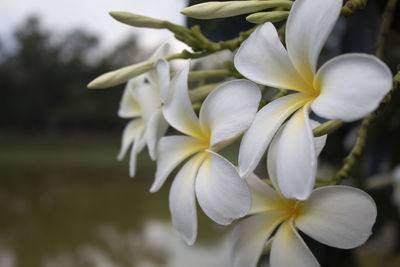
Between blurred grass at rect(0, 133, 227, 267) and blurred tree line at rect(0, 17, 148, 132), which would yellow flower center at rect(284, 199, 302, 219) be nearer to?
blurred grass at rect(0, 133, 227, 267)

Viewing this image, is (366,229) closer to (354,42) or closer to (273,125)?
(273,125)

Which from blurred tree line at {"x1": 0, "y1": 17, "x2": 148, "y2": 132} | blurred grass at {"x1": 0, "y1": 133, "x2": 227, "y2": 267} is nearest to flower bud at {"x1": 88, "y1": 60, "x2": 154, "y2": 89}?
blurred grass at {"x1": 0, "y1": 133, "x2": 227, "y2": 267}

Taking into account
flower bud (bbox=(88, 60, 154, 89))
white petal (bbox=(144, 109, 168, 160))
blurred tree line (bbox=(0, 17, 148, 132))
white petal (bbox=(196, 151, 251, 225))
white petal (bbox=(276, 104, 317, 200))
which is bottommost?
blurred tree line (bbox=(0, 17, 148, 132))

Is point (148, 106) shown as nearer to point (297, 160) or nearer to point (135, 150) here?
point (135, 150)

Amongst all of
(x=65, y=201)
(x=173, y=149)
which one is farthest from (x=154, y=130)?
(x=65, y=201)

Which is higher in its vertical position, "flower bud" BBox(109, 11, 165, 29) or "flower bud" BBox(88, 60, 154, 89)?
"flower bud" BBox(109, 11, 165, 29)

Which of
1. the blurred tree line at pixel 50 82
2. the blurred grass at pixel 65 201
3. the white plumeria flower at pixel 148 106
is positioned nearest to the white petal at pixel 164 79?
the white plumeria flower at pixel 148 106

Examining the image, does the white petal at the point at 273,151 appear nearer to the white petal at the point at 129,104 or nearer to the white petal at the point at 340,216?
the white petal at the point at 340,216

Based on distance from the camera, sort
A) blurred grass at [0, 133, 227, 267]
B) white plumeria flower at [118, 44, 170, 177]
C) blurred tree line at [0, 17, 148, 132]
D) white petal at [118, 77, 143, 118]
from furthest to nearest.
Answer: blurred tree line at [0, 17, 148, 132] < blurred grass at [0, 133, 227, 267] < white petal at [118, 77, 143, 118] < white plumeria flower at [118, 44, 170, 177]
